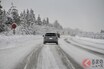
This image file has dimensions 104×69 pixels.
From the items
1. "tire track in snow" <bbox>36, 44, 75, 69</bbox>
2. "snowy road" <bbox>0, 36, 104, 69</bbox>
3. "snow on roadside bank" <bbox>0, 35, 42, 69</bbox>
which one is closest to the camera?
"tire track in snow" <bbox>36, 44, 75, 69</bbox>

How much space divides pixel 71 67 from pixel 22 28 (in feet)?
321

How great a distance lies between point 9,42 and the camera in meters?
28.1

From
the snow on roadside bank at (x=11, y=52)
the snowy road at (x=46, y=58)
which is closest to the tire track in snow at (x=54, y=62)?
the snowy road at (x=46, y=58)

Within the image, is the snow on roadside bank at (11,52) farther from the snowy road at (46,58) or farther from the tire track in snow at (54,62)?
the tire track in snow at (54,62)

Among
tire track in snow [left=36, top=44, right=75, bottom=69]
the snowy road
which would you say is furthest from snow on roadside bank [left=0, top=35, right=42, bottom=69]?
tire track in snow [left=36, top=44, right=75, bottom=69]

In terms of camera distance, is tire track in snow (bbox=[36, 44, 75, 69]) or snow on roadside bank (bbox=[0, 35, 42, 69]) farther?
snow on roadside bank (bbox=[0, 35, 42, 69])

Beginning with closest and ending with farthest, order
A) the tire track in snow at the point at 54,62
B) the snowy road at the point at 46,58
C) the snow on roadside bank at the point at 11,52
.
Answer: the tire track in snow at the point at 54,62, the snowy road at the point at 46,58, the snow on roadside bank at the point at 11,52

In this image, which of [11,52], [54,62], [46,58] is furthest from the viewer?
[11,52]

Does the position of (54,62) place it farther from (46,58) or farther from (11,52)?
(11,52)

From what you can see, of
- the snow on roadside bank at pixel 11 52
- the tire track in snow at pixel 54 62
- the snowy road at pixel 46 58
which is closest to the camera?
the tire track in snow at pixel 54 62

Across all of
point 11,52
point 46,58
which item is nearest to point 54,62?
point 46,58

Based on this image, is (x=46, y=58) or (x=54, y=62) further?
(x=46, y=58)

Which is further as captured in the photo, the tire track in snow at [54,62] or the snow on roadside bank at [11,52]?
the snow on roadside bank at [11,52]

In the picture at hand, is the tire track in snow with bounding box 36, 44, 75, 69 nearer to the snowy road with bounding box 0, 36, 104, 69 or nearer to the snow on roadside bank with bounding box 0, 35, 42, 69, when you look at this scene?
the snowy road with bounding box 0, 36, 104, 69
